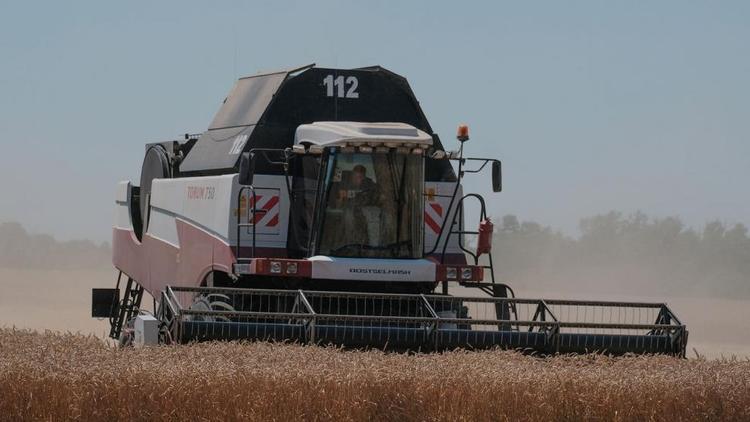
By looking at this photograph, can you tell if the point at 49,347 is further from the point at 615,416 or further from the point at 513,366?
the point at 615,416

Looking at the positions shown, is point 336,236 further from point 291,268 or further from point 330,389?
point 330,389

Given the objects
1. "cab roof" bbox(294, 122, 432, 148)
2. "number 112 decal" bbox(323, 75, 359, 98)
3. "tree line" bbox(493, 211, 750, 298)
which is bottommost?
"tree line" bbox(493, 211, 750, 298)

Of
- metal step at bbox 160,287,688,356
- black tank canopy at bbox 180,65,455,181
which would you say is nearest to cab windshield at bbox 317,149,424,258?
metal step at bbox 160,287,688,356

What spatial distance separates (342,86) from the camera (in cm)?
1300

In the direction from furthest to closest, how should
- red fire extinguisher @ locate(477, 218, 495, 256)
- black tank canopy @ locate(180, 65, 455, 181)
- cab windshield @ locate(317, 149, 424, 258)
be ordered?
1. black tank canopy @ locate(180, 65, 455, 181)
2. red fire extinguisher @ locate(477, 218, 495, 256)
3. cab windshield @ locate(317, 149, 424, 258)

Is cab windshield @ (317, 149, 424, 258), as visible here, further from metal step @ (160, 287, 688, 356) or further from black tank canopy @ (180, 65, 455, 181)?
black tank canopy @ (180, 65, 455, 181)

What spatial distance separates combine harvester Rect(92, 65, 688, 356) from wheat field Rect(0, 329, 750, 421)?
1.40 m

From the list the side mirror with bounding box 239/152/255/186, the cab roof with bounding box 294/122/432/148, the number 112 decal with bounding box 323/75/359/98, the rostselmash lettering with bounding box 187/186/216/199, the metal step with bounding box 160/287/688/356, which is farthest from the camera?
the number 112 decal with bounding box 323/75/359/98

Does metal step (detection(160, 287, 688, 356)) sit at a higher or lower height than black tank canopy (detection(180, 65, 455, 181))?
lower

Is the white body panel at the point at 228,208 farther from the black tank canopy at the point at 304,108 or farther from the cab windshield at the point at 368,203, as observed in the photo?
the cab windshield at the point at 368,203

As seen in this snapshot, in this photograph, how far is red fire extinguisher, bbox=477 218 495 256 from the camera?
39.7 ft

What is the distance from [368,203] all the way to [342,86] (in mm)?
1691

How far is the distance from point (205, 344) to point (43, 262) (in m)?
39.8

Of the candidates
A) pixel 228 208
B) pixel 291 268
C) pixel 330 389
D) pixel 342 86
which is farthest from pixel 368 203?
pixel 330 389
